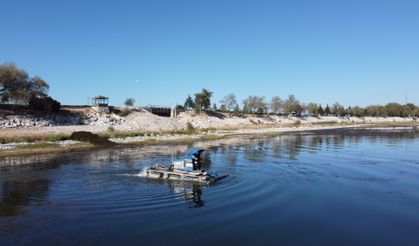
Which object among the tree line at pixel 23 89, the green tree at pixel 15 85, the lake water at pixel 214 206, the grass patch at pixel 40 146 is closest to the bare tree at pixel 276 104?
the tree line at pixel 23 89

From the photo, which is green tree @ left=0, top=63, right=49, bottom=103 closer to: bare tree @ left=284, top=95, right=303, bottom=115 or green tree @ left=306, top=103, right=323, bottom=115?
bare tree @ left=284, top=95, right=303, bottom=115

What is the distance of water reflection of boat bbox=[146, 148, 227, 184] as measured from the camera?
2362 cm

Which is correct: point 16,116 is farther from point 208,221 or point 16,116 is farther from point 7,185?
point 208,221

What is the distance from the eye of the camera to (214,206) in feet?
59.6

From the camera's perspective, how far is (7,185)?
2320 cm

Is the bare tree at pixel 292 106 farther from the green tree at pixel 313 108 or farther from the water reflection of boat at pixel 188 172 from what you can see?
the water reflection of boat at pixel 188 172

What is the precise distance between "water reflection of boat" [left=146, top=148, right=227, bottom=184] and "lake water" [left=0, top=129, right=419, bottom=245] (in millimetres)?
768

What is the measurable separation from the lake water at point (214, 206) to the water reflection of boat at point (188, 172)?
0.77 meters

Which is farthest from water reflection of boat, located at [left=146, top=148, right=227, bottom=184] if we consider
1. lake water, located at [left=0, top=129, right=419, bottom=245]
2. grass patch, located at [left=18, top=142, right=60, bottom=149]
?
grass patch, located at [left=18, top=142, right=60, bottom=149]

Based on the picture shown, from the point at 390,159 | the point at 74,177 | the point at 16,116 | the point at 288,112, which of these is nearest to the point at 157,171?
the point at 74,177

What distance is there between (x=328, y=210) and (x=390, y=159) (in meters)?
23.3

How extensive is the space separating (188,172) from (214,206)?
6.21 m

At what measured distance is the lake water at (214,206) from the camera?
14086mm

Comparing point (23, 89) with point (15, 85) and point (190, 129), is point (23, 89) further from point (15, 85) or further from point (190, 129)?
point (190, 129)
